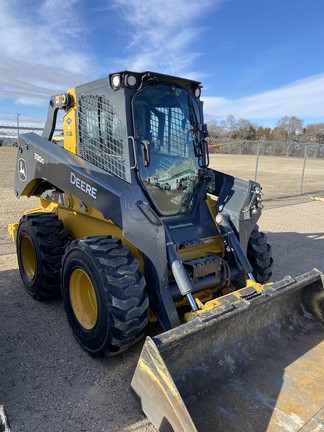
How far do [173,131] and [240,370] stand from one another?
245 cm

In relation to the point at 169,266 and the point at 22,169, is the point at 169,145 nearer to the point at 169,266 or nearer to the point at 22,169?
the point at 169,266

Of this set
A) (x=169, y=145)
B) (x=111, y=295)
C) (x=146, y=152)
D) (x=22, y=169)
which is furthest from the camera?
(x=22, y=169)

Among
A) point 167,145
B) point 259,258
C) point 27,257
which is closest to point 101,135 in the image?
point 167,145

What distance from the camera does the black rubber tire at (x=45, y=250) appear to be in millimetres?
4141

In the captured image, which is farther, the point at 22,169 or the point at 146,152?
the point at 22,169

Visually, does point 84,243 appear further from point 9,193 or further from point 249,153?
point 249,153

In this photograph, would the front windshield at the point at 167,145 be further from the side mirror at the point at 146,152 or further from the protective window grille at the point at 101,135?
the protective window grille at the point at 101,135

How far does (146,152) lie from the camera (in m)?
3.41

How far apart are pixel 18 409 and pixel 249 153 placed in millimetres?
35693

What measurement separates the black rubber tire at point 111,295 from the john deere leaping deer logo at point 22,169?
169cm

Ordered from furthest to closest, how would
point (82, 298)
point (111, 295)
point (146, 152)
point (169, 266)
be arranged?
point (82, 298) → point (146, 152) → point (169, 266) → point (111, 295)

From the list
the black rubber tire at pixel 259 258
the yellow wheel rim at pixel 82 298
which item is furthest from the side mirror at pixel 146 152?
the black rubber tire at pixel 259 258

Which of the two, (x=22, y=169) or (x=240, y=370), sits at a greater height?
(x=22, y=169)

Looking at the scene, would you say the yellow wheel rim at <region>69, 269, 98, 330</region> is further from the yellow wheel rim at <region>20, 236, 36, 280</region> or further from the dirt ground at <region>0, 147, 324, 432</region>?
the yellow wheel rim at <region>20, 236, 36, 280</region>
